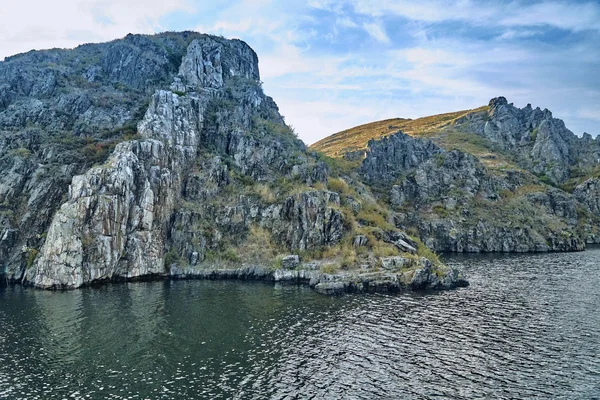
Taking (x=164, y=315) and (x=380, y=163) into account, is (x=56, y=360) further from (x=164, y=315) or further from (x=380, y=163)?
(x=380, y=163)

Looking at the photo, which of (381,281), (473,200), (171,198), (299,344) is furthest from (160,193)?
(473,200)

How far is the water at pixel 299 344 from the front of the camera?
37.9 metres

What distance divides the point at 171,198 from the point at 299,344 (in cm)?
6690

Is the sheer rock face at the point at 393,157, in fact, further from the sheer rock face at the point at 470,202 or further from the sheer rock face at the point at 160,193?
the sheer rock face at the point at 160,193

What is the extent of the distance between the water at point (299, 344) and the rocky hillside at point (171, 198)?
11379 mm

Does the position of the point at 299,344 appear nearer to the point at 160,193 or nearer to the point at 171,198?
the point at 160,193

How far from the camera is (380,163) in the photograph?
7357 inches

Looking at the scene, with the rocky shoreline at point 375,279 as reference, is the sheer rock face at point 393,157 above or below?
above

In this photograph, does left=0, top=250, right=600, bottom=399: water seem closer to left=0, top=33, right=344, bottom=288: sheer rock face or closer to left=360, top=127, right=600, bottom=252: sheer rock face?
left=0, top=33, right=344, bottom=288: sheer rock face

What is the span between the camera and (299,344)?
164 feet

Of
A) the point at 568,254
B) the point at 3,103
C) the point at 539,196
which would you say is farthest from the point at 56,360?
the point at 539,196

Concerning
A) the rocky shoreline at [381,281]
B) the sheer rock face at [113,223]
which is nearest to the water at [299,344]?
the rocky shoreline at [381,281]

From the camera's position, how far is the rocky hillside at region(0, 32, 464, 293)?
87750mm

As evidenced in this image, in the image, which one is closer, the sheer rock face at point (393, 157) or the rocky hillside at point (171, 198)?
the rocky hillside at point (171, 198)
